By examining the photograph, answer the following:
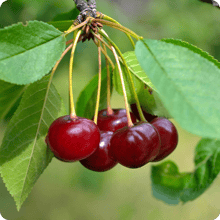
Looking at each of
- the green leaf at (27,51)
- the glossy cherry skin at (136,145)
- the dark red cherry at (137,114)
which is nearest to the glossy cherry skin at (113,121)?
the dark red cherry at (137,114)

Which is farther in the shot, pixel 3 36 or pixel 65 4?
pixel 65 4

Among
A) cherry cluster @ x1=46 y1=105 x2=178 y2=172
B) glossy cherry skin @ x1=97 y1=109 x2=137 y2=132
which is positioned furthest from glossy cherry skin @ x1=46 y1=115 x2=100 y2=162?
glossy cherry skin @ x1=97 y1=109 x2=137 y2=132

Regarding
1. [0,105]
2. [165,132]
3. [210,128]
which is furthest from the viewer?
[0,105]

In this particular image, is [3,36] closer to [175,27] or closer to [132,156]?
[132,156]

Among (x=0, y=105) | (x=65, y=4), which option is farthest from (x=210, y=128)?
(x=65, y=4)

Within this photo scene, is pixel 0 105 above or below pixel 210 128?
below

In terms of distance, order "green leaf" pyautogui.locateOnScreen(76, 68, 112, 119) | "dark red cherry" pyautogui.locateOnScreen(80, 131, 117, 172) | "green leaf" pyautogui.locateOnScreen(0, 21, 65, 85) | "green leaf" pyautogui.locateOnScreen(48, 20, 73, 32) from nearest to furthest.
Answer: "green leaf" pyautogui.locateOnScreen(0, 21, 65, 85)
"dark red cherry" pyautogui.locateOnScreen(80, 131, 117, 172)
"green leaf" pyautogui.locateOnScreen(48, 20, 73, 32)
"green leaf" pyautogui.locateOnScreen(76, 68, 112, 119)

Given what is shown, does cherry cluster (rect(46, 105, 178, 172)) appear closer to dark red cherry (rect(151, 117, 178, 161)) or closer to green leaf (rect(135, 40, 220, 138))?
dark red cherry (rect(151, 117, 178, 161))
